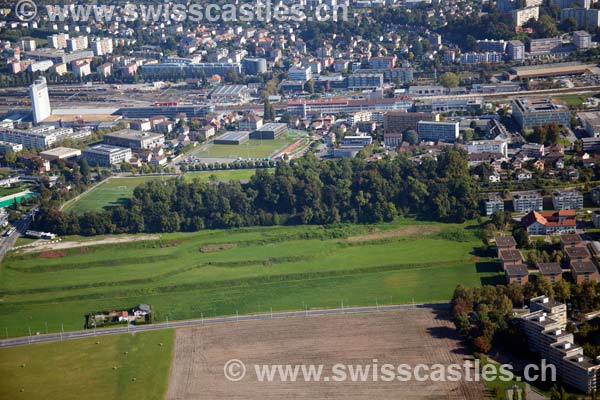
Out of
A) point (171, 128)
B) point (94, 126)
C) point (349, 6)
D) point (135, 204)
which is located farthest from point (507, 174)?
point (349, 6)

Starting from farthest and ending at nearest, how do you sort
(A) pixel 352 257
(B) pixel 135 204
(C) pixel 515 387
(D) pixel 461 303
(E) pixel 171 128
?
(E) pixel 171 128, (B) pixel 135 204, (A) pixel 352 257, (D) pixel 461 303, (C) pixel 515 387

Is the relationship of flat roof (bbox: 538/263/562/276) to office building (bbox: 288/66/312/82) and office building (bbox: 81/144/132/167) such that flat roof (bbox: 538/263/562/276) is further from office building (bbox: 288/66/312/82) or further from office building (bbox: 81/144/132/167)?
office building (bbox: 288/66/312/82)

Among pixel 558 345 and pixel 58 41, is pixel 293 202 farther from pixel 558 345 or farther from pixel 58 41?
pixel 58 41

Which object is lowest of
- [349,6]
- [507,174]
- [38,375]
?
[38,375]

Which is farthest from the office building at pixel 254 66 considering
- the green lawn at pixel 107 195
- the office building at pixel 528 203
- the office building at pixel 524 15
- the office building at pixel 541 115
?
the office building at pixel 528 203

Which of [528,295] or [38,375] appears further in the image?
[528,295]

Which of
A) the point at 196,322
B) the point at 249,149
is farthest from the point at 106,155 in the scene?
the point at 196,322

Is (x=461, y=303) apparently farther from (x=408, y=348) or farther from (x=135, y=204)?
(x=135, y=204)
